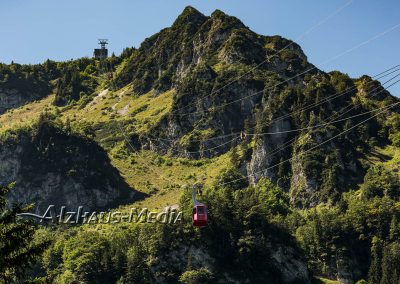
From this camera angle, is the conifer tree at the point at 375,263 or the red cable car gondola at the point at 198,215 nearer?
the red cable car gondola at the point at 198,215

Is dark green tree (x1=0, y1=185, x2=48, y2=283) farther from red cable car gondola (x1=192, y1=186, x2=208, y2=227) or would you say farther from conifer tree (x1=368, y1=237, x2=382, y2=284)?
conifer tree (x1=368, y1=237, x2=382, y2=284)

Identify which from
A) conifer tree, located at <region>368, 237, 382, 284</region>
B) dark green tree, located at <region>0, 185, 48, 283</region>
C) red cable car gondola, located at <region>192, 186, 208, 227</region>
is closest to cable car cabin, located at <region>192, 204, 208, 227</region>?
red cable car gondola, located at <region>192, 186, 208, 227</region>

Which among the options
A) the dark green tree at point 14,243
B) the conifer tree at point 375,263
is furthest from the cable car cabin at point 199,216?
the conifer tree at point 375,263

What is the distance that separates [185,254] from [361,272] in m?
41.8

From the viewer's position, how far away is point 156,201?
198250 millimetres

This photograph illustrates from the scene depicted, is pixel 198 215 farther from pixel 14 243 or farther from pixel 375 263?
pixel 375 263

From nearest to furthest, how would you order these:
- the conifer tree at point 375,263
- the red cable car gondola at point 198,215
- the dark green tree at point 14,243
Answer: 1. the dark green tree at point 14,243
2. the red cable car gondola at point 198,215
3. the conifer tree at point 375,263

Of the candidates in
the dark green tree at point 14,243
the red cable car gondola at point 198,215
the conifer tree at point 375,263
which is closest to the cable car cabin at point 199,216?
the red cable car gondola at point 198,215

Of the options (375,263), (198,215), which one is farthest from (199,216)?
(375,263)

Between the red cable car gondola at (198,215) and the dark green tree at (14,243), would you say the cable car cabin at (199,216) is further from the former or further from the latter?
the dark green tree at (14,243)

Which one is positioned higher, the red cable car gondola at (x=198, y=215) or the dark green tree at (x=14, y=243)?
the red cable car gondola at (x=198, y=215)

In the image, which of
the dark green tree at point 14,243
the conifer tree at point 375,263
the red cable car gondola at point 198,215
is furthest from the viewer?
the conifer tree at point 375,263

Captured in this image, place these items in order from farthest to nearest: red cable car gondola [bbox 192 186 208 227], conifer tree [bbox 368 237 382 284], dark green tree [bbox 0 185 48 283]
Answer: conifer tree [bbox 368 237 382 284]
red cable car gondola [bbox 192 186 208 227]
dark green tree [bbox 0 185 48 283]

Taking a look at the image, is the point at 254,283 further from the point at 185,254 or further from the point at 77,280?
the point at 77,280
